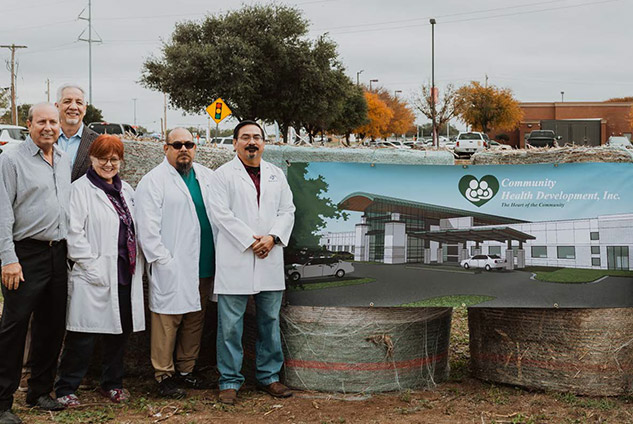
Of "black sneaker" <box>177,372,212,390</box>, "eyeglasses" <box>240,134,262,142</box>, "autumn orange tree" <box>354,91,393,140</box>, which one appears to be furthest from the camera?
"autumn orange tree" <box>354,91,393,140</box>

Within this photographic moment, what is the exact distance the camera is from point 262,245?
15.5ft

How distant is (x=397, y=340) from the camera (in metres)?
4.93

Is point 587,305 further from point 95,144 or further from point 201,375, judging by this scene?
point 95,144

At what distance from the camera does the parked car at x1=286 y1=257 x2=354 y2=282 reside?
16.2 ft

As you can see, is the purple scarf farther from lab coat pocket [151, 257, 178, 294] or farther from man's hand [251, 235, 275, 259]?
man's hand [251, 235, 275, 259]

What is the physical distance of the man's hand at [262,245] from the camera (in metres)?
4.71

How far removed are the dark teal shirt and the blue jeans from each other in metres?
0.32

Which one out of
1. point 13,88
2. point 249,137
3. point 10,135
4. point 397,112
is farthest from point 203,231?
point 397,112

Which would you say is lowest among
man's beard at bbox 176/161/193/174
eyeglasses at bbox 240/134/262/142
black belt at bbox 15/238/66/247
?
black belt at bbox 15/238/66/247

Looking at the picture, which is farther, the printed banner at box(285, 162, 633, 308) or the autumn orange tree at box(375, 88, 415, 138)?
the autumn orange tree at box(375, 88, 415, 138)

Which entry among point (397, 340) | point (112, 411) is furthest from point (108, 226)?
point (397, 340)

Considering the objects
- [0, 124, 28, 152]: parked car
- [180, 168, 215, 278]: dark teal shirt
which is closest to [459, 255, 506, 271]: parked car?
[180, 168, 215, 278]: dark teal shirt

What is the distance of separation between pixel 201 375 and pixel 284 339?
77 centimetres

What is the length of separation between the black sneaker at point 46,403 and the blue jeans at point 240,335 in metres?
1.06
